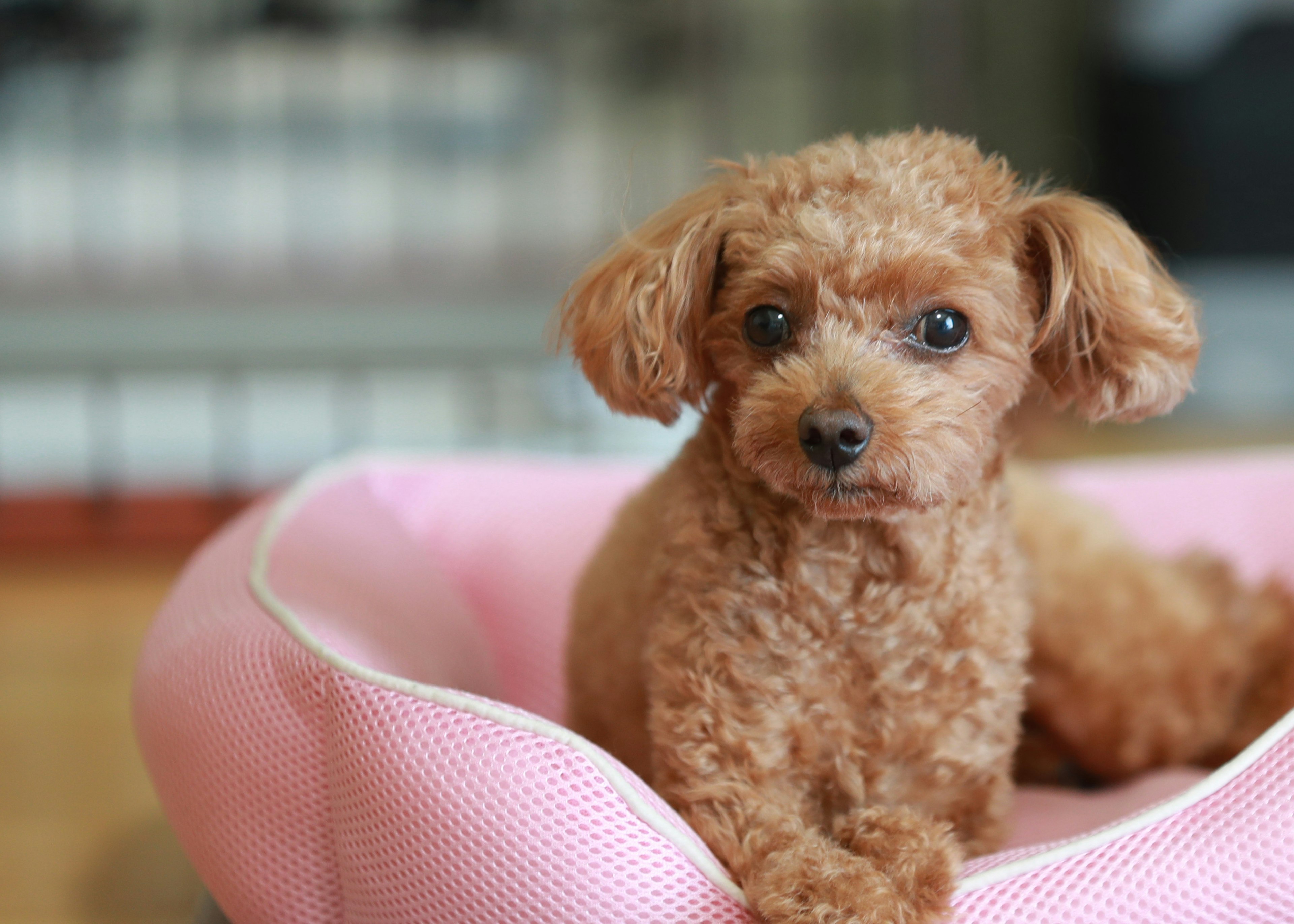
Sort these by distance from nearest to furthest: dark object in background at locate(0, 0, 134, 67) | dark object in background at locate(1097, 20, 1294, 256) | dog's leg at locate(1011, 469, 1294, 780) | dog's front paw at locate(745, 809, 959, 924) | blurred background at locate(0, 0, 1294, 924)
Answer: dog's front paw at locate(745, 809, 959, 924), dog's leg at locate(1011, 469, 1294, 780), blurred background at locate(0, 0, 1294, 924), dark object in background at locate(0, 0, 134, 67), dark object in background at locate(1097, 20, 1294, 256)

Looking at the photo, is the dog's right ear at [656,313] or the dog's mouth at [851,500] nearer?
the dog's mouth at [851,500]

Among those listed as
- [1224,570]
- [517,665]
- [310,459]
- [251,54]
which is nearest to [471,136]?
[251,54]

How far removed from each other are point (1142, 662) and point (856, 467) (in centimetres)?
A: 55

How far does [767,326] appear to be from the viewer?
0.87m

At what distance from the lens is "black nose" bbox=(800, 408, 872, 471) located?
78cm

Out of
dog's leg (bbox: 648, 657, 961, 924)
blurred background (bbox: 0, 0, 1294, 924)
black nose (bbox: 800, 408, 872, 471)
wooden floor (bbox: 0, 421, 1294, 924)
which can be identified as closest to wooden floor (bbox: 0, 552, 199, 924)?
wooden floor (bbox: 0, 421, 1294, 924)

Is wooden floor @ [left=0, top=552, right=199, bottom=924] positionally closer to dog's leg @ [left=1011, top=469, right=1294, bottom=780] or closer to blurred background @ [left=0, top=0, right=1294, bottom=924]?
blurred background @ [left=0, top=0, right=1294, bottom=924]

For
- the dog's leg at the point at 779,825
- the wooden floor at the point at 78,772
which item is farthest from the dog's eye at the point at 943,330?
the wooden floor at the point at 78,772

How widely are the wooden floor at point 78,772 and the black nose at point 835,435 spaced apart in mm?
789

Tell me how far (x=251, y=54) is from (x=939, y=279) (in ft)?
8.55

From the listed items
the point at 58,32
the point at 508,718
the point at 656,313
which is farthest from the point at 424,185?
the point at 508,718

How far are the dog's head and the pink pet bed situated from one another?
10.4 inches

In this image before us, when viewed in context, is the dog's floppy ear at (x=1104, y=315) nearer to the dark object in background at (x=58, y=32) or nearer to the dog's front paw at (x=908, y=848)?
the dog's front paw at (x=908, y=848)

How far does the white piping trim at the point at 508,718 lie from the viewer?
0.80 m
